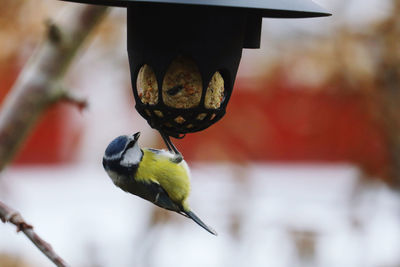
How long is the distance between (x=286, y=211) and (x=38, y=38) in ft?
7.27

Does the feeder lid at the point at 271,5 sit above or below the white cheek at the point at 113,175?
above

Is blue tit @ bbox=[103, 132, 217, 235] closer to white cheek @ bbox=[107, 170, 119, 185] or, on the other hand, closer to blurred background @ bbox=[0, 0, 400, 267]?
white cheek @ bbox=[107, 170, 119, 185]

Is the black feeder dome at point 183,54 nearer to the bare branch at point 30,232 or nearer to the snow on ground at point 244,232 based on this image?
the bare branch at point 30,232

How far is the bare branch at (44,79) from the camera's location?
111 inches

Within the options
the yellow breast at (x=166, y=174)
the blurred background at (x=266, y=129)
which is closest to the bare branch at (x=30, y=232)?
the yellow breast at (x=166, y=174)

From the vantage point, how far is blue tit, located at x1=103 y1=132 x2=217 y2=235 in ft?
6.45

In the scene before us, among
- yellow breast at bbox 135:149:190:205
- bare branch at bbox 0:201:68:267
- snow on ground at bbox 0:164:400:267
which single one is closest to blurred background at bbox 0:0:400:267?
snow on ground at bbox 0:164:400:267

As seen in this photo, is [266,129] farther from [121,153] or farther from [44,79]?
[121,153]

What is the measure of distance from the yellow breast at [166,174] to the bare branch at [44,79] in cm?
78

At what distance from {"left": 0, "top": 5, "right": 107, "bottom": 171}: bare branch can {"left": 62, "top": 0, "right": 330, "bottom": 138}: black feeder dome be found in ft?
3.34

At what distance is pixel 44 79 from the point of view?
2.88m

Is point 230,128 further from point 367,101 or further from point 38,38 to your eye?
point 38,38

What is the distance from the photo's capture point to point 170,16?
5.88ft

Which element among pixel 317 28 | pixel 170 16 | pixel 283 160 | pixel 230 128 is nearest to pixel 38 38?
pixel 230 128
